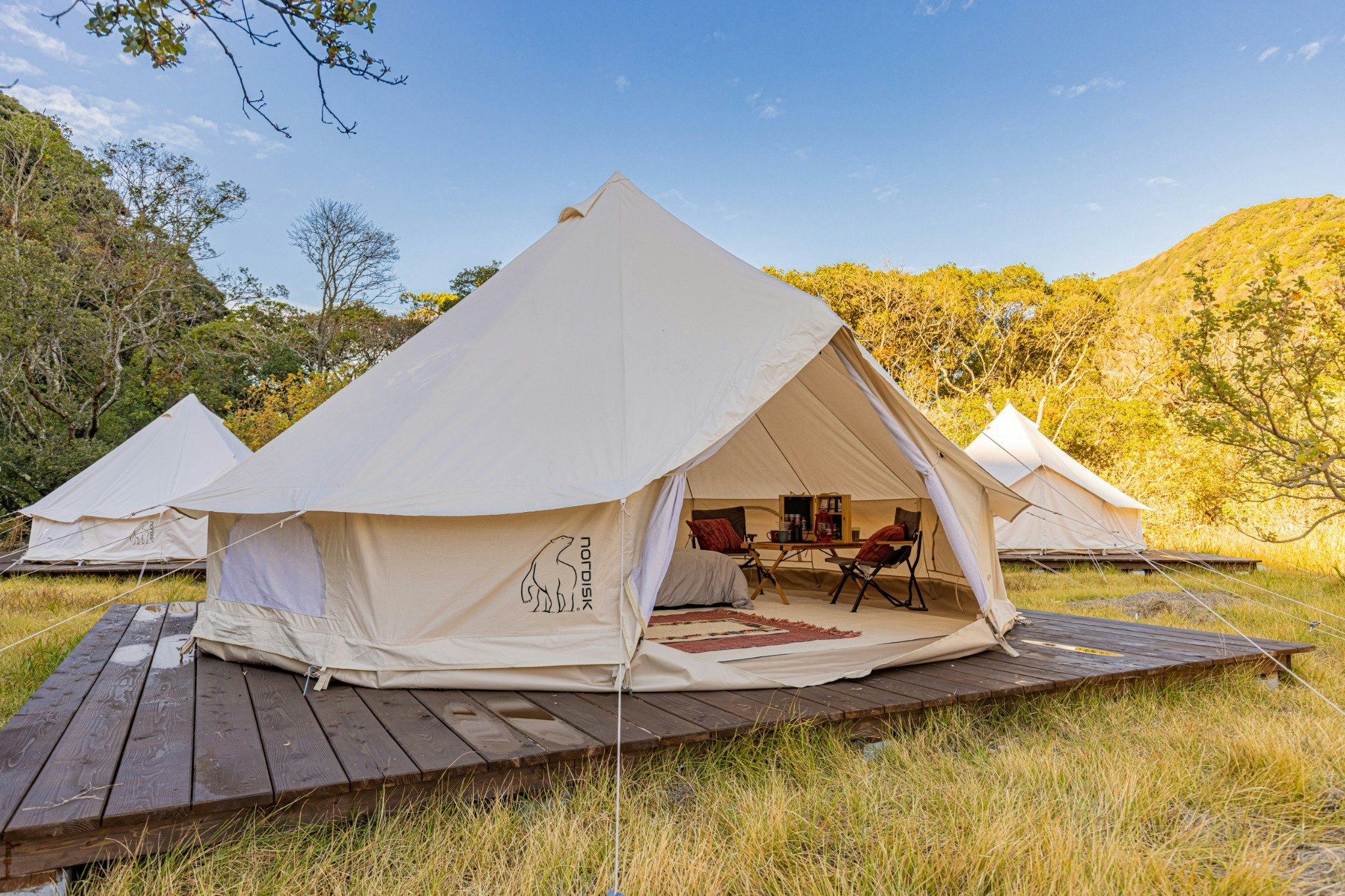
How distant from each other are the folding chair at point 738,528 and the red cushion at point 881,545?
136 cm

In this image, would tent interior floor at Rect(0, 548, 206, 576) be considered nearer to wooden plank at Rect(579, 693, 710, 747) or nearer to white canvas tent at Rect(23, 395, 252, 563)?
white canvas tent at Rect(23, 395, 252, 563)

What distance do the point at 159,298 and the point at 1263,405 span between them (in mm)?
16043

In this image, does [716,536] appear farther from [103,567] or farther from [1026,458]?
[103,567]

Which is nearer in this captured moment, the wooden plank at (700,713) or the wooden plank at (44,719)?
the wooden plank at (44,719)

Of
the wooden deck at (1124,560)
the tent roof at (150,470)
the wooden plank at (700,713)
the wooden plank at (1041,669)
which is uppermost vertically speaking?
the tent roof at (150,470)

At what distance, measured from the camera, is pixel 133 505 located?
9367 mm

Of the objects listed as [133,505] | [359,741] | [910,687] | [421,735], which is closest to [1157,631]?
[910,687]

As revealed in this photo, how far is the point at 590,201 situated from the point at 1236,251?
23.1 m

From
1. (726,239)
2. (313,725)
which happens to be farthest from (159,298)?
(313,725)

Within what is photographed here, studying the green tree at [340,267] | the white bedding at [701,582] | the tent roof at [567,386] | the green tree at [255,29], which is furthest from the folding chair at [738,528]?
the green tree at [340,267]

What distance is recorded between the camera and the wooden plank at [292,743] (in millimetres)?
2299

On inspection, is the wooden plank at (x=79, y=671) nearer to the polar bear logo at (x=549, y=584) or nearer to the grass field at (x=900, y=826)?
the grass field at (x=900, y=826)

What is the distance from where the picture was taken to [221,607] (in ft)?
13.4

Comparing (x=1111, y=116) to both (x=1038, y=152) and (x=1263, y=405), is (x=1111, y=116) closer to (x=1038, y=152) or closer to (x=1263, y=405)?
(x=1038, y=152)
